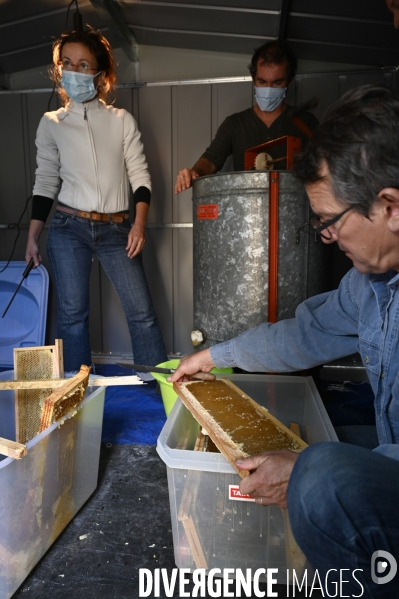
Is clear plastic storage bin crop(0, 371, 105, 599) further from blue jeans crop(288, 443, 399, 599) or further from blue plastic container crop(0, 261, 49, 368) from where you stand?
blue plastic container crop(0, 261, 49, 368)

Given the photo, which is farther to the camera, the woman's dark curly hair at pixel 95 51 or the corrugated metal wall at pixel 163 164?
the corrugated metal wall at pixel 163 164

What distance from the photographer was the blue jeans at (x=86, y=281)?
232 cm

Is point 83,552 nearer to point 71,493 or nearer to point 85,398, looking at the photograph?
point 71,493

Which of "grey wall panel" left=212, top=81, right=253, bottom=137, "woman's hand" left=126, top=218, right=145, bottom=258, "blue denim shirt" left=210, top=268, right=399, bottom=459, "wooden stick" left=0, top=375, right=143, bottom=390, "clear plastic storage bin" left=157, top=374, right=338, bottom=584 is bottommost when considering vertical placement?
"clear plastic storage bin" left=157, top=374, right=338, bottom=584

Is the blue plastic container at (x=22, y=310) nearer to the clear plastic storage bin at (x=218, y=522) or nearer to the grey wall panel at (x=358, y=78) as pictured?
the clear plastic storage bin at (x=218, y=522)

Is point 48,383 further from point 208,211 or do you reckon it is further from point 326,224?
point 208,211

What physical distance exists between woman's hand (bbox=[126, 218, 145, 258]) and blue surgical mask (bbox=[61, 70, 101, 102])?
70 centimetres

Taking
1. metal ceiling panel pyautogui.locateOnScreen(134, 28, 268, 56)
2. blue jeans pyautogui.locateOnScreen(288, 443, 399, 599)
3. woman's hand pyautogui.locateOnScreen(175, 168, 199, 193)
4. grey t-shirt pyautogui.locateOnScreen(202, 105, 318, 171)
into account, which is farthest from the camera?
metal ceiling panel pyautogui.locateOnScreen(134, 28, 268, 56)

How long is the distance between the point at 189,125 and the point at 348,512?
297 centimetres

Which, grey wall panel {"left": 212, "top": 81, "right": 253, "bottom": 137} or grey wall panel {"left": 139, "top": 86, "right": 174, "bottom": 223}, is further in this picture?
grey wall panel {"left": 139, "top": 86, "right": 174, "bottom": 223}

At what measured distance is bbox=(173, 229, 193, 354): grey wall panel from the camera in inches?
129

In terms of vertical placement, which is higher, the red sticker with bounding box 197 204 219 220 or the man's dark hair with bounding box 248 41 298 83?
the man's dark hair with bounding box 248 41 298 83

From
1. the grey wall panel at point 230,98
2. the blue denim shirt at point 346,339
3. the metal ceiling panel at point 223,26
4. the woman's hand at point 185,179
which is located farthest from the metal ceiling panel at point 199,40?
the blue denim shirt at point 346,339

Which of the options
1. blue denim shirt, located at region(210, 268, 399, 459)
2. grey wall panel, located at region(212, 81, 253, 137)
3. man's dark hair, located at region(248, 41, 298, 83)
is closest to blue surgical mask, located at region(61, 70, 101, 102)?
man's dark hair, located at region(248, 41, 298, 83)
